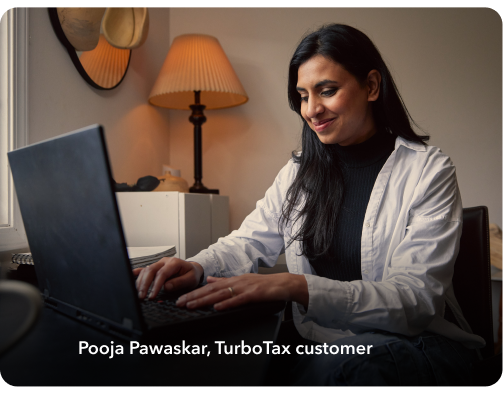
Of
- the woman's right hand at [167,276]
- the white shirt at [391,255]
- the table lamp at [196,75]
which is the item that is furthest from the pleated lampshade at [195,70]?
the woman's right hand at [167,276]

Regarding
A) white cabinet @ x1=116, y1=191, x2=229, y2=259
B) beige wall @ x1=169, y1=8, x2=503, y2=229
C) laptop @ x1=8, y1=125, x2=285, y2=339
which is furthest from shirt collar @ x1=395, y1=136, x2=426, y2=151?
beige wall @ x1=169, y1=8, x2=503, y2=229

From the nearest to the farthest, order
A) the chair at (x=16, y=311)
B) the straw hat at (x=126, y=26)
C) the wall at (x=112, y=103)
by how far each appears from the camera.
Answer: the chair at (x=16, y=311) < the wall at (x=112, y=103) < the straw hat at (x=126, y=26)

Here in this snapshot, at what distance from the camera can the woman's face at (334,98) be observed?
1026mm

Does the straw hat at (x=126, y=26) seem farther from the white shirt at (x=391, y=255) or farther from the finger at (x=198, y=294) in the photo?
the finger at (x=198, y=294)

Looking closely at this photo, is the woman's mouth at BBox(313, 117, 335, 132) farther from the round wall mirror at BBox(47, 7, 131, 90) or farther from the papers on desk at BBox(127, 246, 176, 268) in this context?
the round wall mirror at BBox(47, 7, 131, 90)

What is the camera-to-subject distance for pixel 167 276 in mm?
722

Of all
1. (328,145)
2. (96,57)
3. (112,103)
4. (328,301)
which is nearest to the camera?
(328,301)

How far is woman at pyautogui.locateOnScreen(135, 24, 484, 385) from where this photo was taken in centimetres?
64

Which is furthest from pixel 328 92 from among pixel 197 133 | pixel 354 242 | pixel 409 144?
pixel 197 133

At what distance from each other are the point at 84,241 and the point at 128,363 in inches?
6.1

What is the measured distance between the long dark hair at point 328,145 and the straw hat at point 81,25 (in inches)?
32.9

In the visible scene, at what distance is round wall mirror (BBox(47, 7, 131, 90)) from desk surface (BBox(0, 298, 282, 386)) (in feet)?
4.06

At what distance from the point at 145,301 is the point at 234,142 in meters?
1.93

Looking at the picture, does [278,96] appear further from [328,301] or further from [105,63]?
[328,301]
